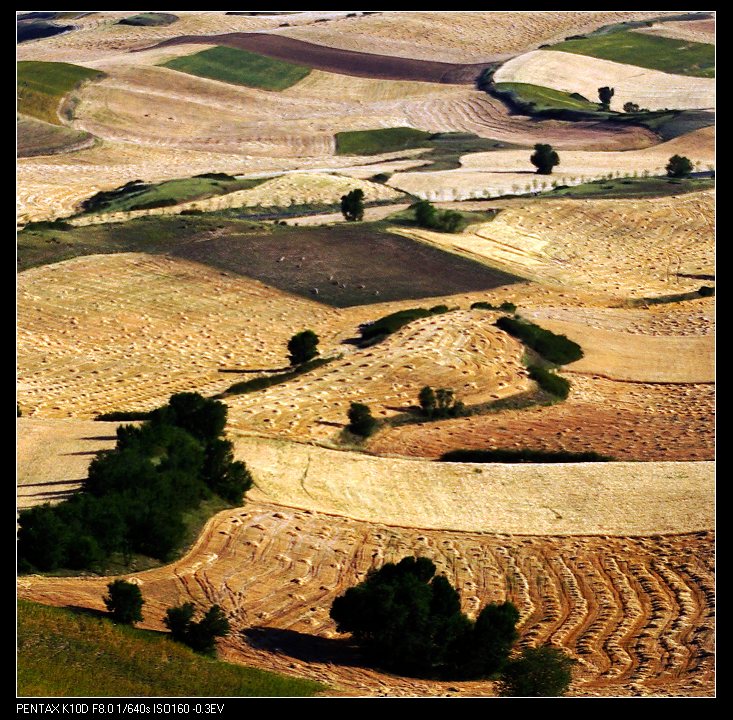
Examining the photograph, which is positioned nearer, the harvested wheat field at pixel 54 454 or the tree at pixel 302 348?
the harvested wheat field at pixel 54 454

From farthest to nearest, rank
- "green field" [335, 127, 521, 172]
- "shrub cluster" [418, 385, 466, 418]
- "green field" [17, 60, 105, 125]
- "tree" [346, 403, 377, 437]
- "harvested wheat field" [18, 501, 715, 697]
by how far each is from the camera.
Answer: "green field" [17, 60, 105, 125], "green field" [335, 127, 521, 172], "shrub cluster" [418, 385, 466, 418], "tree" [346, 403, 377, 437], "harvested wheat field" [18, 501, 715, 697]

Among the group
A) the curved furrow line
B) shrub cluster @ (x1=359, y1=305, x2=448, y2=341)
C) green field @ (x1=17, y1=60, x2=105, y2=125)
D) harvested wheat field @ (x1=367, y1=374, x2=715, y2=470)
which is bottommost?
harvested wheat field @ (x1=367, y1=374, x2=715, y2=470)

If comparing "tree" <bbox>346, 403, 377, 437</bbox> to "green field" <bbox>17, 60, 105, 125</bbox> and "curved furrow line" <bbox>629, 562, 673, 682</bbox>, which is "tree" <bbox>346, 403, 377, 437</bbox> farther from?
"green field" <bbox>17, 60, 105, 125</bbox>

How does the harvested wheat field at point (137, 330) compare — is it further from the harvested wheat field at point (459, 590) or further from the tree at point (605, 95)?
the tree at point (605, 95)

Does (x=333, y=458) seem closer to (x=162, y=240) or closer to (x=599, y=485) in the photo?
(x=599, y=485)

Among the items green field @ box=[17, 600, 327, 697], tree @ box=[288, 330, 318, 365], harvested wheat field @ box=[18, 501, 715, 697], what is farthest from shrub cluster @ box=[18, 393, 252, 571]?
tree @ box=[288, 330, 318, 365]

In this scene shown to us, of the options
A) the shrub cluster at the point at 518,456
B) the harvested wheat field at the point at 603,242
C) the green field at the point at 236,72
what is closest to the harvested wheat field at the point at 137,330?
the shrub cluster at the point at 518,456

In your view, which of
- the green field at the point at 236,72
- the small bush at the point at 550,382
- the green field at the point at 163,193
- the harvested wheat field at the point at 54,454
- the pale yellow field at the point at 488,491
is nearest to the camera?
the harvested wheat field at the point at 54,454

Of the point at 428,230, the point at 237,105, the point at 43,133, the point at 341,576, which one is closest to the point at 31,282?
the point at 428,230
